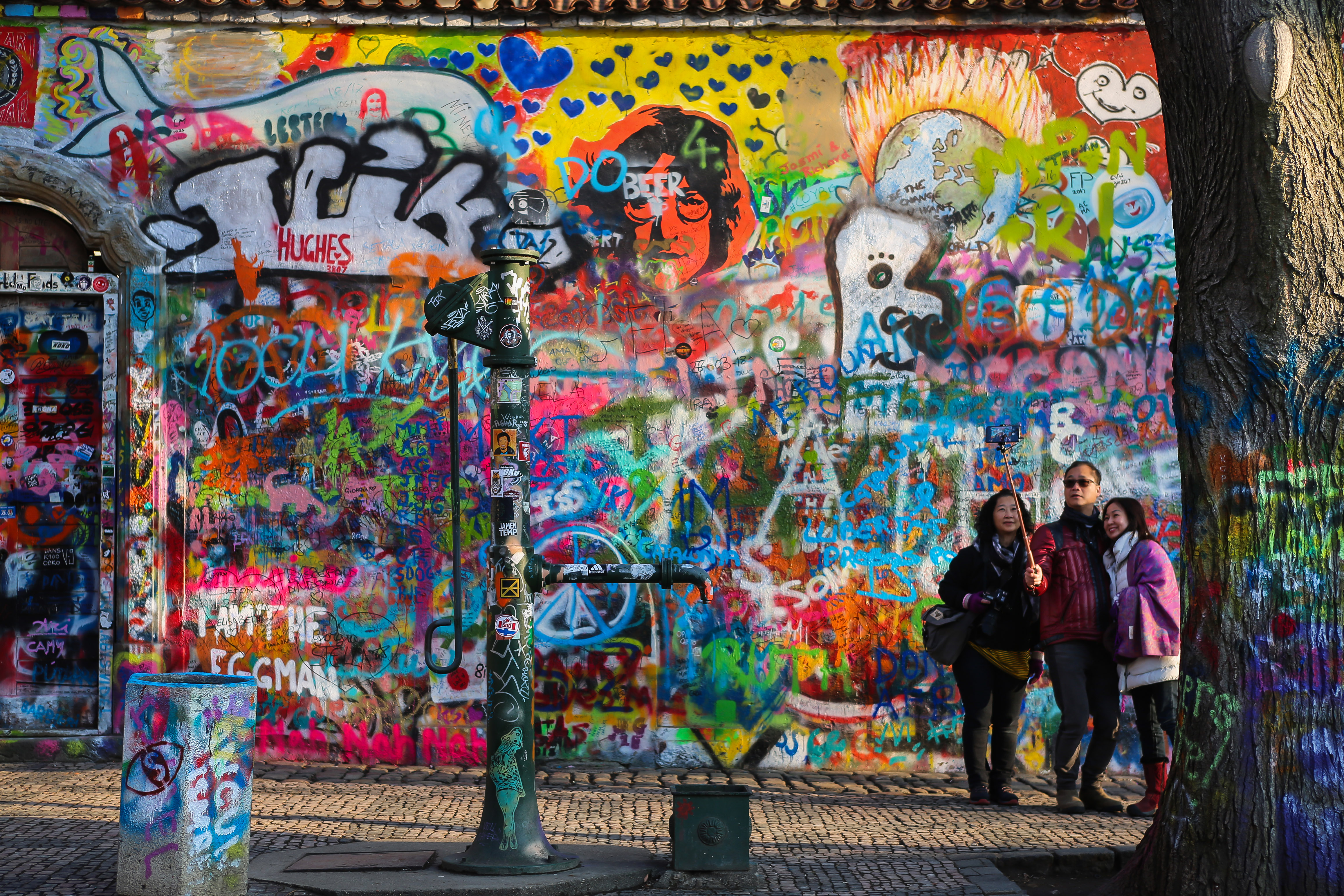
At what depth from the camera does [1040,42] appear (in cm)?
862

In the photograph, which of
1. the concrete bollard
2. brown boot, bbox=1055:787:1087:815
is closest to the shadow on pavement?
brown boot, bbox=1055:787:1087:815

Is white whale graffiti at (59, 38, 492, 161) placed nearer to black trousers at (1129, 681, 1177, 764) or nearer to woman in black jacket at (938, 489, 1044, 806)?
woman in black jacket at (938, 489, 1044, 806)

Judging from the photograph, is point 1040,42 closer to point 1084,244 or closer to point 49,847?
point 1084,244

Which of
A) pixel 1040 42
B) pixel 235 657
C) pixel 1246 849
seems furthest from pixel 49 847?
pixel 1040 42

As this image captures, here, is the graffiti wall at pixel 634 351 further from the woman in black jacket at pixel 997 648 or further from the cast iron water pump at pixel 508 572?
the cast iron water pump at pixel 508 572

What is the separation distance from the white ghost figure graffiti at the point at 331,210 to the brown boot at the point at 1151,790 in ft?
17.5

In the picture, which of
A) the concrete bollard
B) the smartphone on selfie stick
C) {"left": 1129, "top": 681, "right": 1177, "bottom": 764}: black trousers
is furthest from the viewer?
{"left": 1129, "top": 681, "right": 1177, "bottom": 764}: black trousers

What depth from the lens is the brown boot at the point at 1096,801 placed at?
7242 mm

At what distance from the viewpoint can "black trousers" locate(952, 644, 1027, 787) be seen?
7438mm

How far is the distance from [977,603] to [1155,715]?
3.84ft

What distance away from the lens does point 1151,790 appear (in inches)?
287

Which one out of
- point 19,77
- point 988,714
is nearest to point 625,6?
point 19,77

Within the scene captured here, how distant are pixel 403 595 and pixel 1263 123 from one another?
5.83m

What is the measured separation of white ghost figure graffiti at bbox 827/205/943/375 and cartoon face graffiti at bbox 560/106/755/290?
2.32ft
